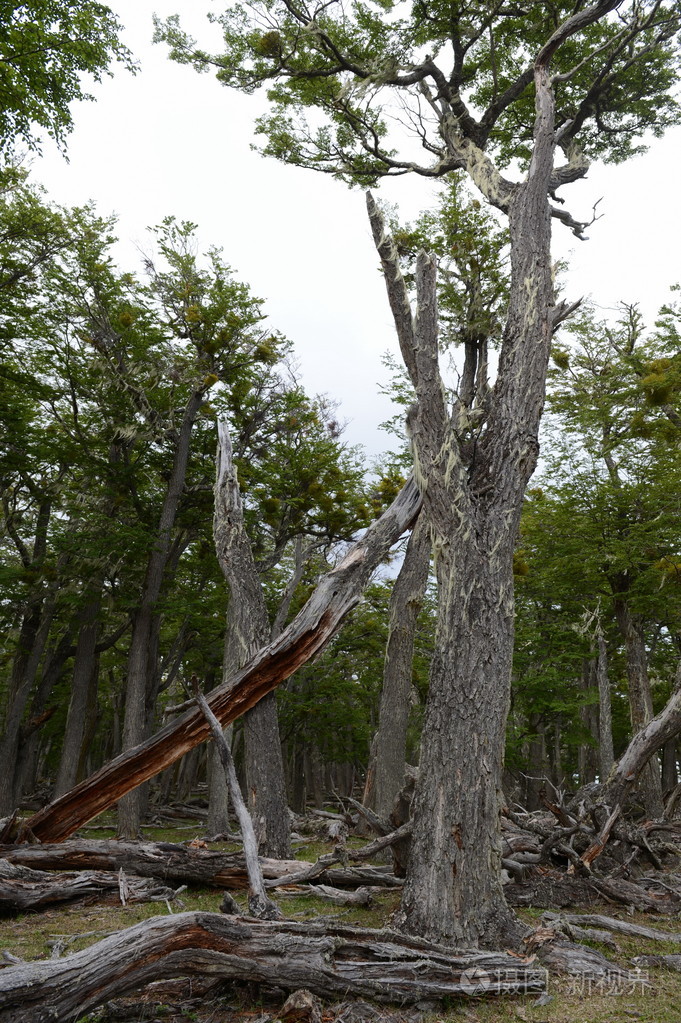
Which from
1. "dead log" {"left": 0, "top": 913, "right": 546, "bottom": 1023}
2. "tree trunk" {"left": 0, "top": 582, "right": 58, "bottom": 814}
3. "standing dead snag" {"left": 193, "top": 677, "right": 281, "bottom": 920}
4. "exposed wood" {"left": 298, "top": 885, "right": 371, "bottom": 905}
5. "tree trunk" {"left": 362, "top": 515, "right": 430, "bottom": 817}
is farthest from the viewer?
"tree trunk" {"left": 0, "top": 582, "right": 58, "bottom": 814}

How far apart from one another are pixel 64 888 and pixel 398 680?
602 cm

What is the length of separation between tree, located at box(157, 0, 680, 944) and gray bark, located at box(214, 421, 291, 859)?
2.76m

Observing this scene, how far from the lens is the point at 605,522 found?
15797 mm

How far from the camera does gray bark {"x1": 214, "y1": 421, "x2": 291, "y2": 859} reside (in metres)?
7.65

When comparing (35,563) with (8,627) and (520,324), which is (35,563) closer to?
(8,627)

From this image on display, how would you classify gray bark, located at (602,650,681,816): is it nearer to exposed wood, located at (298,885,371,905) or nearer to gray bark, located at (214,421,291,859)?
exposed wood, located at (298,885,371,905)

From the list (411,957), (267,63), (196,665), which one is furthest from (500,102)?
(196,665)

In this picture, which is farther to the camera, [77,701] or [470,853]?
[77,701]

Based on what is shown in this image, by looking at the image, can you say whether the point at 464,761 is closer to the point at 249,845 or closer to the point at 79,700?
the point at 249,845

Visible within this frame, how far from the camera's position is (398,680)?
11266 millimetres

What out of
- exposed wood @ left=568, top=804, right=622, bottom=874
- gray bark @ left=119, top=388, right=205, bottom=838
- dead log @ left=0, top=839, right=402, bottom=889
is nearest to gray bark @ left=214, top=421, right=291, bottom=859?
dead log @ left=0, top=839, right=402, bottom=889

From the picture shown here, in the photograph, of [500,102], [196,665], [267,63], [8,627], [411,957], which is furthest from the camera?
[196,665]

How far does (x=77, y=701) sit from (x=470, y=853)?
1281 centimetres

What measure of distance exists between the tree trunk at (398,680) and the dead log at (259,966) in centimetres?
643
